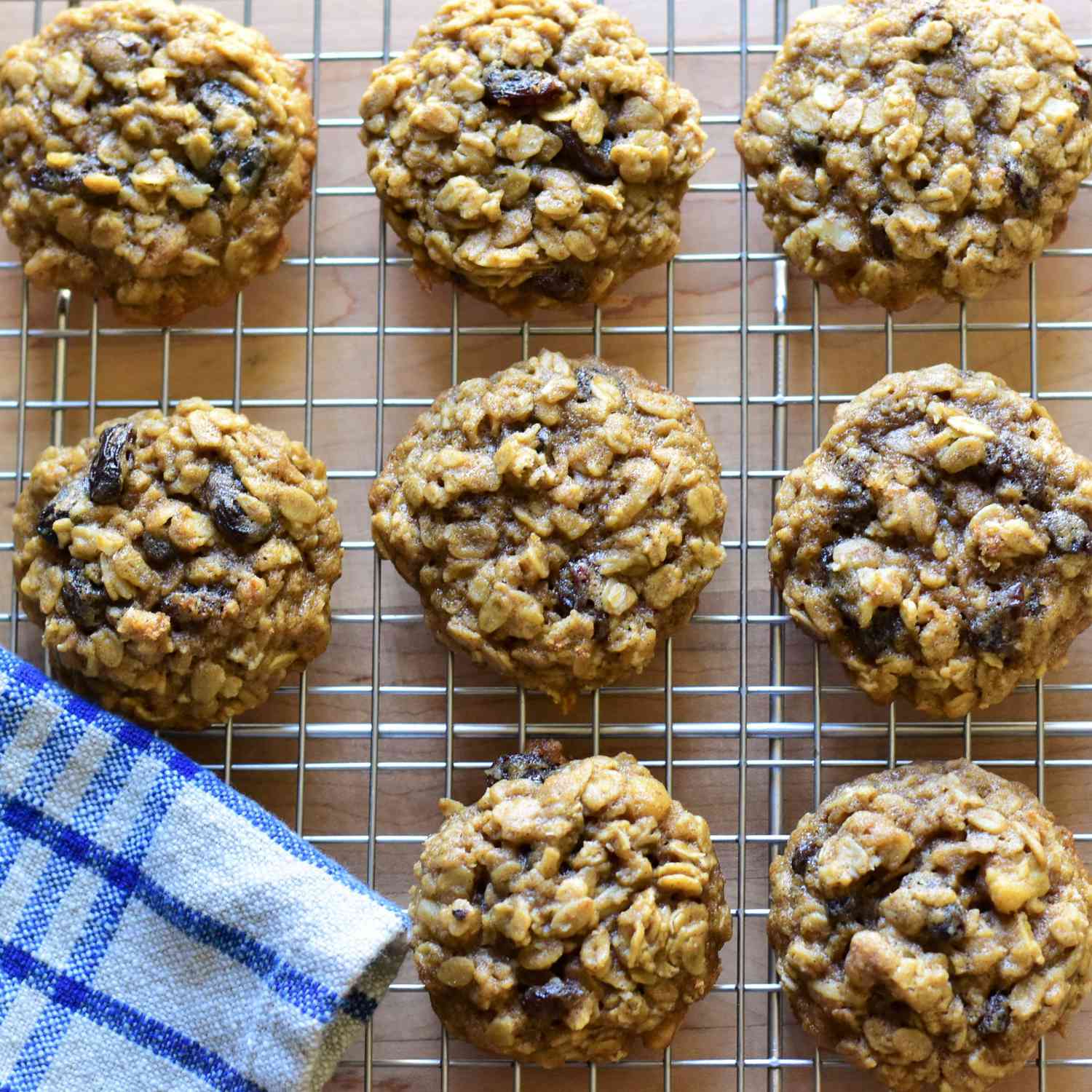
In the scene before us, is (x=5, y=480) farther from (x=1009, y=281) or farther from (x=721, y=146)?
(x=1009, y=281)

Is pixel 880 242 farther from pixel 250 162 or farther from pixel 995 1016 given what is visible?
pixel 995 1016

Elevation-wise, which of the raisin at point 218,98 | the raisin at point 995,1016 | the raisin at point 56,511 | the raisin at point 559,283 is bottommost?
the raisin at point 995,1016

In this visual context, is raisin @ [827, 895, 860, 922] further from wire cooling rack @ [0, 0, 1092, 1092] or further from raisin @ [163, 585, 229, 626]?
raisin @ [163, 585, 229, 626]

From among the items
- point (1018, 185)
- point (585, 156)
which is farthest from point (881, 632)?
point (585, 156)

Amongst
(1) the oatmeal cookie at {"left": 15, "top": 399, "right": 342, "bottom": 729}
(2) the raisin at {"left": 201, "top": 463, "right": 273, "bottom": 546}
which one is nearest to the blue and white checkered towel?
(1) the oatmeal cookie at {"left": 15, "top": 399, "right": 342, "bottom": 729}

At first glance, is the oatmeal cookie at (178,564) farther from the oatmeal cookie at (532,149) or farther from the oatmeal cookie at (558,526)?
the oatmeal cookie at (532,149)

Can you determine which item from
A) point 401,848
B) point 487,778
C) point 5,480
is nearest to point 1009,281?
point 487,778

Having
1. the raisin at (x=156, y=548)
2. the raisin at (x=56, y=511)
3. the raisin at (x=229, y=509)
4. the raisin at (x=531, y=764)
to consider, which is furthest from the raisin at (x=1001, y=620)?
the raisin at (x=56, y=511)
